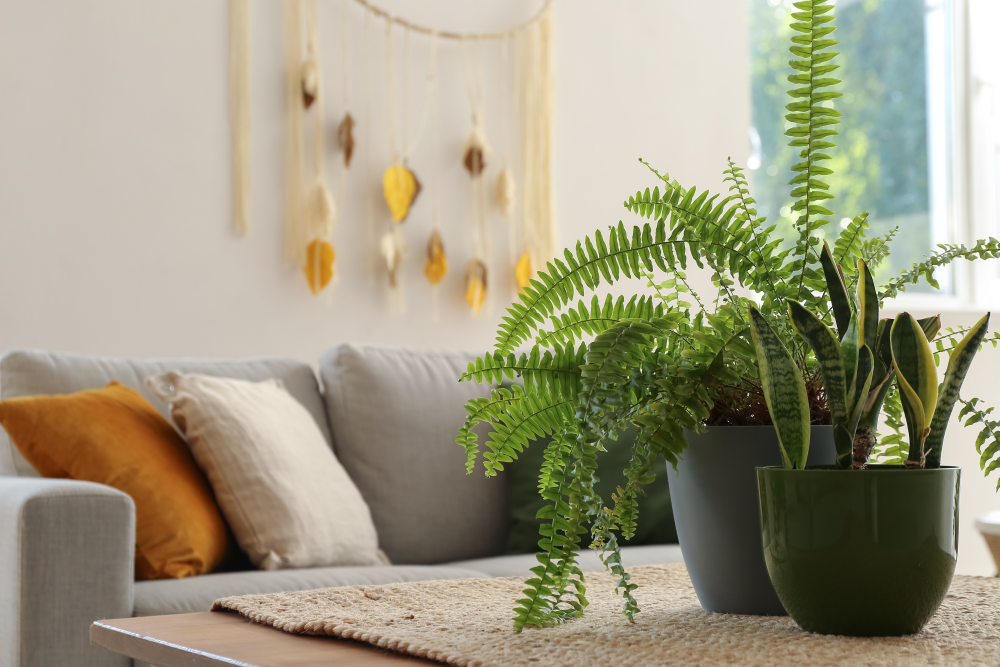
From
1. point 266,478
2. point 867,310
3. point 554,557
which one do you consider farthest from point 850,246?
point 266,478

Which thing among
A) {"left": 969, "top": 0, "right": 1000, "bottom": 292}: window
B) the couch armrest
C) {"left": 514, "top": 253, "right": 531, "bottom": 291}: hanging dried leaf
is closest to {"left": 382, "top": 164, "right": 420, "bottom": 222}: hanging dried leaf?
{"left": 514, "top": 253, "right": 531, "bottom": 291}: hanging dried leaf

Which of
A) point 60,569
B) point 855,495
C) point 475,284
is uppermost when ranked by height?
point 475,284

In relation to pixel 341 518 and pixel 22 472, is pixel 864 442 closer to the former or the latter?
pixel 341 518

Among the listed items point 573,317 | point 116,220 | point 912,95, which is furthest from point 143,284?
point 912,95

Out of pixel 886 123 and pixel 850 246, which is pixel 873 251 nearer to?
pixel 850 246

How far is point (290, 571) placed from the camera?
161 centimetres

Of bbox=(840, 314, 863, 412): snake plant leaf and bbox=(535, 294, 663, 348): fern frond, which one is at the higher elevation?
bbox=(535, 294, 663, 348): fern frond

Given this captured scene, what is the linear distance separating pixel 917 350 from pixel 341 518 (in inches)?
52.3

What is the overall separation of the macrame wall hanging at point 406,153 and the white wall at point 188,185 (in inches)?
0.9

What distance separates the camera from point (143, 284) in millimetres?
2264

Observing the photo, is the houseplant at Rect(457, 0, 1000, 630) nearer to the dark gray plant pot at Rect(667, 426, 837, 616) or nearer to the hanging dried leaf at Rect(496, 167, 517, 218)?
the dark gray plant pot at Rect(667, 426, 837, 616)

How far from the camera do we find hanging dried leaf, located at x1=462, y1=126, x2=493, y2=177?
272cm

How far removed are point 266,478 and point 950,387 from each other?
1.30 metres

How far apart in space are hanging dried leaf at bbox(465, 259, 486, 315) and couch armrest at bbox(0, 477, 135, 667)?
57.2 inches
